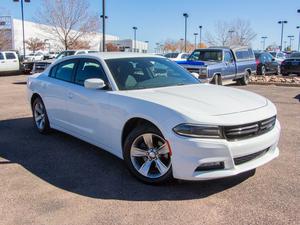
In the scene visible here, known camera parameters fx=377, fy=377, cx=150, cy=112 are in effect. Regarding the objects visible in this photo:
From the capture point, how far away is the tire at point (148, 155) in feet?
14.4

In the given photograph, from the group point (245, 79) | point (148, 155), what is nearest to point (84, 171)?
point (148, 155)

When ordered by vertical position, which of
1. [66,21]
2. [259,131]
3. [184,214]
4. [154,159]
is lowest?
[184,214]

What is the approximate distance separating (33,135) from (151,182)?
3.44 metres

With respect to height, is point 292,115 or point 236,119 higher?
point 236,119

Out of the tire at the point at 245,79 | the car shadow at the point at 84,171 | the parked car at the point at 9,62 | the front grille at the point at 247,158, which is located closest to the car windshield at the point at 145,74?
the car shadow at the point at 84,171

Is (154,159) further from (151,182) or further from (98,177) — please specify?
(98,177)

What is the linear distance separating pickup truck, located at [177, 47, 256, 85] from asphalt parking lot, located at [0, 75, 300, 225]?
7.82 m

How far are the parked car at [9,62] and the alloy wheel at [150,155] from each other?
22.6 meters

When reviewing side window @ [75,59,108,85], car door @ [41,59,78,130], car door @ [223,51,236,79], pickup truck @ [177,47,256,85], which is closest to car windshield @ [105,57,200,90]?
side window @ [75,59,108,85]

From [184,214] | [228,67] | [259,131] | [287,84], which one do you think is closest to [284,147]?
[259,131]

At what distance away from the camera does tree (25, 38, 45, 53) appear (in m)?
70.3

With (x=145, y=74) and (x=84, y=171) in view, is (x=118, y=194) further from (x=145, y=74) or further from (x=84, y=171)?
(x=145, y=74)

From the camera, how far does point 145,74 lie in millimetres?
5516

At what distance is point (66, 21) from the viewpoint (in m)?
38.6
